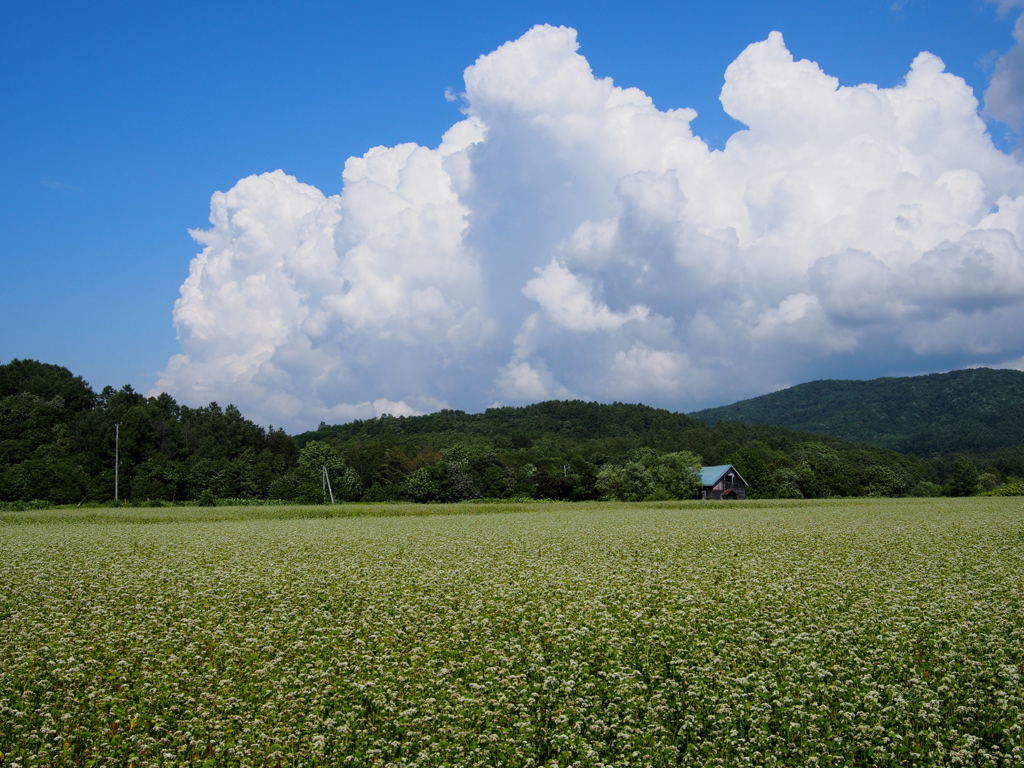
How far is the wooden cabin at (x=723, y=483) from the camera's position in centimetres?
9950

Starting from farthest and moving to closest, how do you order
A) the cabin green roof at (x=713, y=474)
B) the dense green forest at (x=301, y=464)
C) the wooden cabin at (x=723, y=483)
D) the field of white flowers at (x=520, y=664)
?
the cabin green roof at (x=713, y=474) < the wooden cabin at (x=723, y=483) < the dense green forest at (x=301, y=464) < the field of white flowers at (x=520, y=664)

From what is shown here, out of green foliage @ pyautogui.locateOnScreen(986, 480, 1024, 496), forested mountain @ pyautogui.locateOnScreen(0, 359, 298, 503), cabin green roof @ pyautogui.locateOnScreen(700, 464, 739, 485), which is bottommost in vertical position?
green foliage @ pyautogui.locateOnScreen(986, 480, 1024, 496)

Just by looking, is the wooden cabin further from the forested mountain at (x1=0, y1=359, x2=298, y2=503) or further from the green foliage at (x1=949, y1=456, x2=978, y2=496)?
the forested mountain at (x1=0, y1=359, x2=298, y2=503)

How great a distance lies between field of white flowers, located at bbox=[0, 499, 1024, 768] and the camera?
8516mm

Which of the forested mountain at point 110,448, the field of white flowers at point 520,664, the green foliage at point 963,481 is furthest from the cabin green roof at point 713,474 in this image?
the field of white flowers at point 520,664

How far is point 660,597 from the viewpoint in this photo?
51.5 feet

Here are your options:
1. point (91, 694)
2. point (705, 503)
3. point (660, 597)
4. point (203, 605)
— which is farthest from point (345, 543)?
point (705, 503)

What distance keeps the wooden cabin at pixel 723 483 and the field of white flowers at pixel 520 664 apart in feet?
261

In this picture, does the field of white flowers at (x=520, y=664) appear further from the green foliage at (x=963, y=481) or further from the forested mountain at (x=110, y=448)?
the green foliage at (x=963, y=481)

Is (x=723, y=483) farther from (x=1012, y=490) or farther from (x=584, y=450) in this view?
(x=1012, y=490)

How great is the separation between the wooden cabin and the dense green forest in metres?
1.94

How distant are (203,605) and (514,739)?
10382mm

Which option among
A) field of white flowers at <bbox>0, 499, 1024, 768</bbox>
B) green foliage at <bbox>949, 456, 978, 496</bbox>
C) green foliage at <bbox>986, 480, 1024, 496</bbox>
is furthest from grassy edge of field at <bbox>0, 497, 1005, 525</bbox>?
green foliage at <bbox>949, 456, 978, 496</bbox>

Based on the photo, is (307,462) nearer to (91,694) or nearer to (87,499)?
(87,499)
